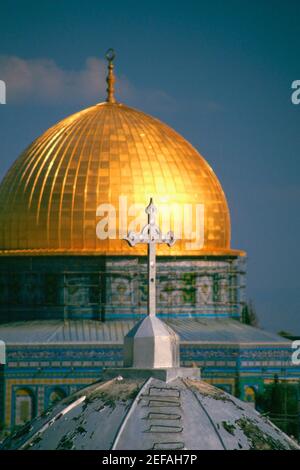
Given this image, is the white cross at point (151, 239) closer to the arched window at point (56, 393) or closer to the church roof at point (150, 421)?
the church roof at point (150, 421)

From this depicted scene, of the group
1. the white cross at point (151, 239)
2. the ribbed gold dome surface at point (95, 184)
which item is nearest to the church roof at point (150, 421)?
the white cross at point (151, 239)

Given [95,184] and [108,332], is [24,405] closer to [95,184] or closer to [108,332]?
[108,332]

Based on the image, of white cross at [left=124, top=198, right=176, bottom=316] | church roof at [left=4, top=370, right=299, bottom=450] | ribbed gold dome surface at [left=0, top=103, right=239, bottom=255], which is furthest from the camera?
ribbed gold dome surface at [left=0, top=103, right=239, bottom=255]

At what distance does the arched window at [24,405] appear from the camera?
145 ft

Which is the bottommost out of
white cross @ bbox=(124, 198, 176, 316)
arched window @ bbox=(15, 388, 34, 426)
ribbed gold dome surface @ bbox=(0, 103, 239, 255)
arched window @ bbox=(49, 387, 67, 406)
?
arched window @ bbox=(15, 388, 34, 426)

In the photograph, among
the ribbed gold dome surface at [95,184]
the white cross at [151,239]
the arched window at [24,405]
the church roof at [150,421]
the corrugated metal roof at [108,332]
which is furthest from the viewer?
the ribbed gold dome surface at [95,184]

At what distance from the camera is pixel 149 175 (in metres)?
47.2

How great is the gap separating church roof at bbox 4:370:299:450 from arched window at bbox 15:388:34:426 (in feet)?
98.1

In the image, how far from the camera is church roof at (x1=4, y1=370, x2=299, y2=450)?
13.3 m

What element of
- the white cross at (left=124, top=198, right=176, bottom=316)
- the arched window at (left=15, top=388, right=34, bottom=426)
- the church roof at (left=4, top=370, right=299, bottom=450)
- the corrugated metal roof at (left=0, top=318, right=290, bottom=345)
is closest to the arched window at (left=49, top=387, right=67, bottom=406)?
the arched window at (left=15, top=388, right=34, bottom=426)

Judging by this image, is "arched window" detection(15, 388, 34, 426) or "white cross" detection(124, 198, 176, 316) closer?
"white cross" detection(124, 198, 176, 316)

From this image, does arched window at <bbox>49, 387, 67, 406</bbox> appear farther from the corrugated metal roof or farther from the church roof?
the church roof

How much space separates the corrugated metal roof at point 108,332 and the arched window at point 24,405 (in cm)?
130
